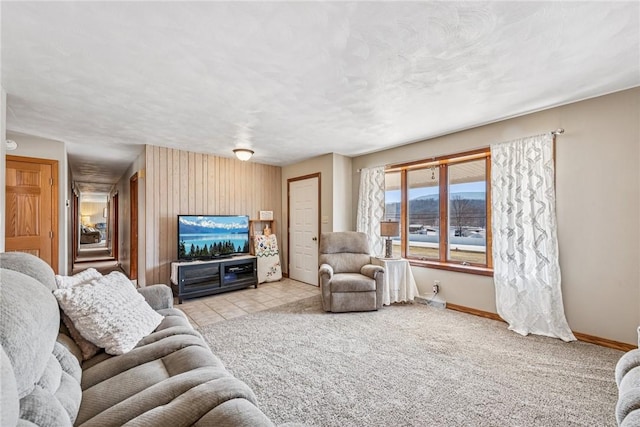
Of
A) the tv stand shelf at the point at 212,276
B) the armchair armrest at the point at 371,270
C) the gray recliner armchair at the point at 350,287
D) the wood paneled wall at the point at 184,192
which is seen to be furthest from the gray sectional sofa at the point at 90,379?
the wood paneled wall at the point at 184,192

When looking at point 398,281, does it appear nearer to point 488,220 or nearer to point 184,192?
point 488,220

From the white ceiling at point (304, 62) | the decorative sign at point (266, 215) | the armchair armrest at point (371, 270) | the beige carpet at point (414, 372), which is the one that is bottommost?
the beige carpet at point (414, 372)

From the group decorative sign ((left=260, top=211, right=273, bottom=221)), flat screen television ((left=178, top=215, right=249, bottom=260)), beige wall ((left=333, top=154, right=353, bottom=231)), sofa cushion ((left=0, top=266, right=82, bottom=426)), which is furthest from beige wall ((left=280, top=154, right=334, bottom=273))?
sofa cushion ((left=0, top=266, right=82, bottom=426))

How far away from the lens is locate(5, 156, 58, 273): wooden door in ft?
11.2

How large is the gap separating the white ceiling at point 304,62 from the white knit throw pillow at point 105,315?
Answer: 153cm

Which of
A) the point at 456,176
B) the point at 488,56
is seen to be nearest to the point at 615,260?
the point at 456,176

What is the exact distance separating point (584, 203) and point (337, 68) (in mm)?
2794

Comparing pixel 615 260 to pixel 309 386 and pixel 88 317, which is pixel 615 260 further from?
pixel 88 317

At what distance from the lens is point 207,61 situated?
1.94m

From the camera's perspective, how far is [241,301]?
402 centimetres

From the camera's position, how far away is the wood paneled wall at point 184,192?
416 cm

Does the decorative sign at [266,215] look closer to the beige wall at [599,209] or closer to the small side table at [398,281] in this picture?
the small side table at [398,281]

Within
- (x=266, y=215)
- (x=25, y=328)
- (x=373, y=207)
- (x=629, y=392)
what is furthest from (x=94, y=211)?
(x=629, y=392)

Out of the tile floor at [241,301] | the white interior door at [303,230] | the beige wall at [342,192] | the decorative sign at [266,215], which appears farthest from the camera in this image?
the decorative sign at [266,215]
